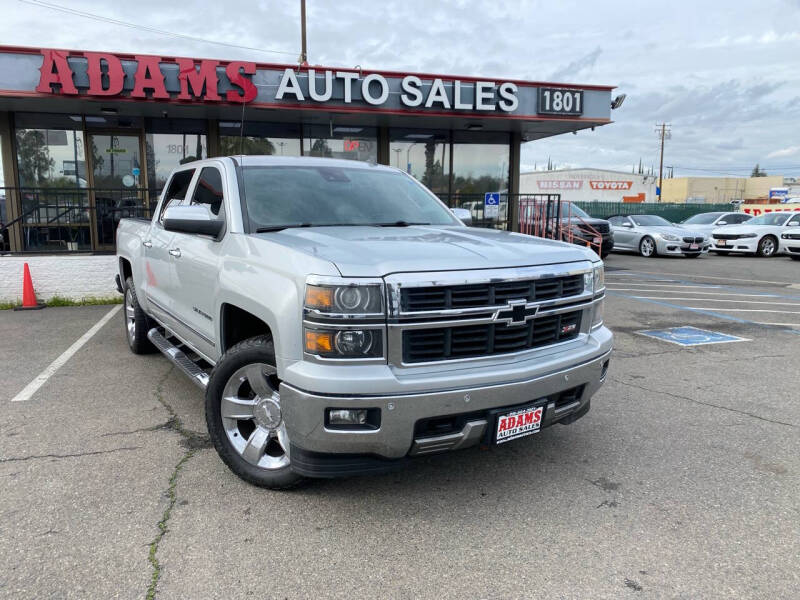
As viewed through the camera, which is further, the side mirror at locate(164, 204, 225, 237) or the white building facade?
the white building facade

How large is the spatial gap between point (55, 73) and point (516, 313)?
10899 millimetres

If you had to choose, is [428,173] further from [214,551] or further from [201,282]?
[214,551]

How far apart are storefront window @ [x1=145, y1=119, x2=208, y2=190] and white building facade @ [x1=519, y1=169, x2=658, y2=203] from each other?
59971 millimetres

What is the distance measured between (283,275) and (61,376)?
384 centimetres

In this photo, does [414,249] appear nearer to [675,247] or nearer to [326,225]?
[326,225]

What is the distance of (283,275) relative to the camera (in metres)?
3.00

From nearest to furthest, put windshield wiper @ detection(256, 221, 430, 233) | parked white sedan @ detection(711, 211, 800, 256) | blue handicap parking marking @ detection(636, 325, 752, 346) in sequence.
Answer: windshield wiper @ detection(256, 221, 430, 233) < blue handicap parking marking @ detection(636, 325, 752, 346) < parked white sedan @ detection(711, 211, 800, 256)

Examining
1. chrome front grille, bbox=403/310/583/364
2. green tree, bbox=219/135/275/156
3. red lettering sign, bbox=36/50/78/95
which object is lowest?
chrome front grille, bbox=403/310/583/364

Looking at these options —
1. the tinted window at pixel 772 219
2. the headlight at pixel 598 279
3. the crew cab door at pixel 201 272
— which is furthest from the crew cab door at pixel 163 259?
the tinted window at pixel 772 219

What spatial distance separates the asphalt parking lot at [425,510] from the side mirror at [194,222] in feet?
4.77

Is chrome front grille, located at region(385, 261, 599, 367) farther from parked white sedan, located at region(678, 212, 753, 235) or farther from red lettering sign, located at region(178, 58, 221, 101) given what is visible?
parked white sedan, located at region(678, 212, 753, 235)

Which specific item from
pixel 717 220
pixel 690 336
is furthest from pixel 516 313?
pixel 717 220

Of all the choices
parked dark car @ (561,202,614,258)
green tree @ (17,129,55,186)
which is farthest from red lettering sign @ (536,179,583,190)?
green tree @ (17,129,55,186)

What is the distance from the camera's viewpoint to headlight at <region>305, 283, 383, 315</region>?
9.00 feet
